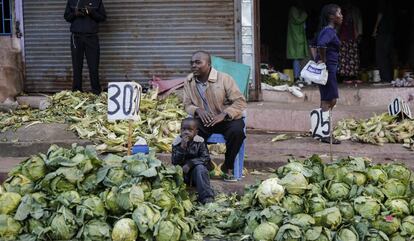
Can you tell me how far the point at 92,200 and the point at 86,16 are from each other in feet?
18.3

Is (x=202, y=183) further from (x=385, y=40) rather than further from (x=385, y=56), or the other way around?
(x=385, y=40)

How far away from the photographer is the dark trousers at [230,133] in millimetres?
6816

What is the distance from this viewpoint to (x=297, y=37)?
12.9 m

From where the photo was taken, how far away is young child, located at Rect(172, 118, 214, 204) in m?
6.27

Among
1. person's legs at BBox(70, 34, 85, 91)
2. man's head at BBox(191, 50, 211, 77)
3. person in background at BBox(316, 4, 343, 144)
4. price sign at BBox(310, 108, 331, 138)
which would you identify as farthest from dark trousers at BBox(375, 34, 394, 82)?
man's head at BBox(191, 50, 211, 77)

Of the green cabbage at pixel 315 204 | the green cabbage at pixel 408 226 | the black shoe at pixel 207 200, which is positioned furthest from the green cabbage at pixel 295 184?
the black shoe at pixel 207 200

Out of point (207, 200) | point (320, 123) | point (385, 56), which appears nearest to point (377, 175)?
point (207, 200)

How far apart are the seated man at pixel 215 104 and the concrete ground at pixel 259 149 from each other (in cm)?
59

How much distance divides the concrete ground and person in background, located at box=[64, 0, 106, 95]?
1.62 m

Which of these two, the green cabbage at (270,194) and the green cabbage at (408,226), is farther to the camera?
the green cabbage at (270,194)

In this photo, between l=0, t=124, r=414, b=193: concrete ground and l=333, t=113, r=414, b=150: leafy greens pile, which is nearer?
l=0, t=124, r=414, b=193: concrete ground

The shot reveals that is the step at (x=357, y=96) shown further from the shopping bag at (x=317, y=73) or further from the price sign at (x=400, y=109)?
the shopping bag at (x=317, y=73)

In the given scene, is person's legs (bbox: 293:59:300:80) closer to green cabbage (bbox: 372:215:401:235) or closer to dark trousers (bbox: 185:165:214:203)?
dark trousers (bbox: 185:165:214:203)

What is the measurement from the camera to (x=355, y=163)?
557 cm
